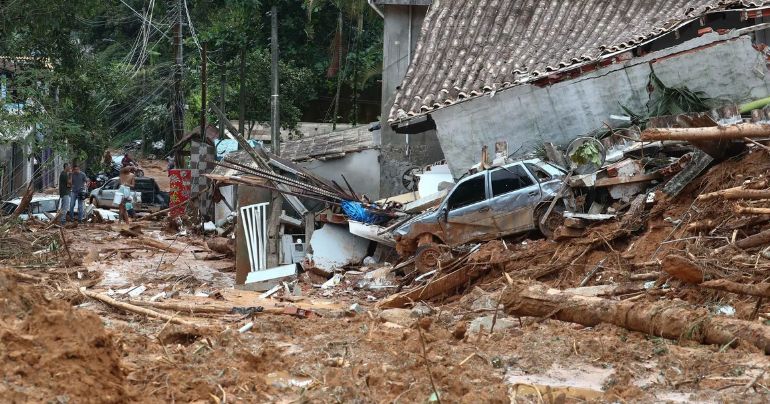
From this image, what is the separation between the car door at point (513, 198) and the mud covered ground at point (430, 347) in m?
0.63

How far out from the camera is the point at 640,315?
34.7 ft

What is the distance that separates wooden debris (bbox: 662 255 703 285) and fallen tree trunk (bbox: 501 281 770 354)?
1.63 feet

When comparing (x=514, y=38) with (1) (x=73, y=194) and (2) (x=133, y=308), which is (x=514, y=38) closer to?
(2) (x=133, y=308)

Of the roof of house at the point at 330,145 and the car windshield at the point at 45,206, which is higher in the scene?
the roof of house at the point at 330,145

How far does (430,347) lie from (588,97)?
11.1m

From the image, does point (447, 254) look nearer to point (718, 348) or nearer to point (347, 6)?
point (718, 348)

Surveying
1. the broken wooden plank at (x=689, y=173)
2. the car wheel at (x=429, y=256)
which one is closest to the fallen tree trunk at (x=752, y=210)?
the broken wooden plank at (x=689, y=173)

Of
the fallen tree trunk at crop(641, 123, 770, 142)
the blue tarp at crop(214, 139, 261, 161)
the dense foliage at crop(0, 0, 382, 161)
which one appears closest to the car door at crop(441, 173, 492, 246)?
the fallen tree trunk at crop(641, 123, 770, 142)

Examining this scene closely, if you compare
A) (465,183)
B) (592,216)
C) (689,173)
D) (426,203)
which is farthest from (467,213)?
(689,173)

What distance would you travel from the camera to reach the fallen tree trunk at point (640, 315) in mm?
9641

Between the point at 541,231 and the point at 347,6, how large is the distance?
18105 mm

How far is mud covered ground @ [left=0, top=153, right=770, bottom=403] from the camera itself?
7.83 metres

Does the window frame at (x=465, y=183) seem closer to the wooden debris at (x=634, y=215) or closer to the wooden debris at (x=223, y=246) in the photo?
the wooden debris at (x=634, y=215)

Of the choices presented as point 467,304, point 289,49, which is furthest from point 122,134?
point 467,304
